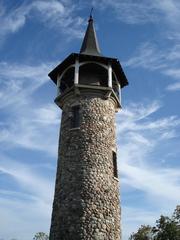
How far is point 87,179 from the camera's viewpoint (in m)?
12.6

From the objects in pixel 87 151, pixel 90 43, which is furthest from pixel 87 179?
pixel 90 43

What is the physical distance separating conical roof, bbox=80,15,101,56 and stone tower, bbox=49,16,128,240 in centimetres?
13

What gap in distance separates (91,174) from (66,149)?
70.2 inches

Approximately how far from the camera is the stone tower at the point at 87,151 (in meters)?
12.0

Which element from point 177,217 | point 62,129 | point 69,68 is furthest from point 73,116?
point 177,217

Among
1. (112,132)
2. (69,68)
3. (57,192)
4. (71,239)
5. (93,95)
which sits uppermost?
(69,68)

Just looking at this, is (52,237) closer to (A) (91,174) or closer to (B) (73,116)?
(A) (91,174)

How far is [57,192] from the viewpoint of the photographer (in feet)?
43.1

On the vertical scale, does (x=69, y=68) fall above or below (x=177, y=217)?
above

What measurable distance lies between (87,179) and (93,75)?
19.4 ft

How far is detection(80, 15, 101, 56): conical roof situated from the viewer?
16.7 metres

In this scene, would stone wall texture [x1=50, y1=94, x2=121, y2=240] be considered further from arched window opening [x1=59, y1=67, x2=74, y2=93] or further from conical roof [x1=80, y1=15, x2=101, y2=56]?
conical roof [x1=80, y1=15, x2=101, y2=56]

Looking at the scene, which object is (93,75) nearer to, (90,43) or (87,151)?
(90,43)

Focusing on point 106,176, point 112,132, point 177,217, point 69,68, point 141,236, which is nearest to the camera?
point 106,176
